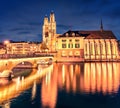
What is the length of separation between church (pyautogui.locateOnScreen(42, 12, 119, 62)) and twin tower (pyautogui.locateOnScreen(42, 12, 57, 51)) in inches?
78.2

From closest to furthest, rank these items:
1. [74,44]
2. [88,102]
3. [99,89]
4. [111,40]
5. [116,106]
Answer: [116,106], [88,102], [99,89], [74,44], [111,40]

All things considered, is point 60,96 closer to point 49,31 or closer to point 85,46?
point 85,46

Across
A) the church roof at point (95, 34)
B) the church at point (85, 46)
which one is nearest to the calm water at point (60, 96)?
the church at point (85, 46)

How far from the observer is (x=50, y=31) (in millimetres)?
134125

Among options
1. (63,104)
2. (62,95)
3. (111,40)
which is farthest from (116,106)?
(111,40)

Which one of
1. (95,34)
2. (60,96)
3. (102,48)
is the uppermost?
(95,34)

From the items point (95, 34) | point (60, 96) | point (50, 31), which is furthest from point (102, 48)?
point (60, 96)

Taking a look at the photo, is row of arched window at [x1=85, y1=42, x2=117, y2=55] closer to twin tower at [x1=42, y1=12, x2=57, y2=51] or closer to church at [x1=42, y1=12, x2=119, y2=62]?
church at [x1=42, y1=12, x2=119, y2=62]

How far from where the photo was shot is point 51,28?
134m

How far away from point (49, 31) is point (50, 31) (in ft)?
2.59

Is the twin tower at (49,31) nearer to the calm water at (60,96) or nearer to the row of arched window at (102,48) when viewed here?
the row of arched window at (102,48)

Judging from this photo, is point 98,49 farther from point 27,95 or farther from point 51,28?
point 27,95

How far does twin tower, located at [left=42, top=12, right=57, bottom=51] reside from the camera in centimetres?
13189

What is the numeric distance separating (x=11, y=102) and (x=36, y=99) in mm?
2982
